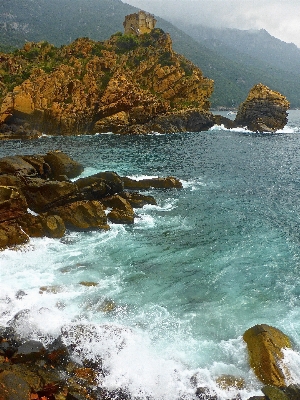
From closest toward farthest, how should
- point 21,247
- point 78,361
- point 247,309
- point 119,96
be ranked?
point 78,361 < point 247,309 < point 21,247 < point 119,96

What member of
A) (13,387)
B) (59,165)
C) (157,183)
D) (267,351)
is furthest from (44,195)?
(267,351)

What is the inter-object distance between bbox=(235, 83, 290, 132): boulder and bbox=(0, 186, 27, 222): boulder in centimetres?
11144

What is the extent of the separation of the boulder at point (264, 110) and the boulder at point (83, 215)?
106 m

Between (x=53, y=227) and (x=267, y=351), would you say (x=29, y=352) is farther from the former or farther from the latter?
(x=53, y=227)

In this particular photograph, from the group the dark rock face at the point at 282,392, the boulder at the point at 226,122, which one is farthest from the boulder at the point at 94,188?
the boulder at the point at 226,122

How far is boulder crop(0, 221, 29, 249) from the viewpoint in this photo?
26.7m

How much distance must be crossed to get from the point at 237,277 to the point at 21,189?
72.0ft

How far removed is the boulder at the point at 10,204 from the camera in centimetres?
2770

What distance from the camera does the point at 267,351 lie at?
15.8 meters

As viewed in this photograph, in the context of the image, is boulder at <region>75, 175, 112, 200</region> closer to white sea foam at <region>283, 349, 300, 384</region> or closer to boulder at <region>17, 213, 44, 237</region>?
boulder at <region>17, 213, 44, 237</region>

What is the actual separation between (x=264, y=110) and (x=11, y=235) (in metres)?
120

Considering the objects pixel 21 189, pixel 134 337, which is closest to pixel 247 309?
pixel 134 337

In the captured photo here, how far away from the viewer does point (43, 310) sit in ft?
61.6

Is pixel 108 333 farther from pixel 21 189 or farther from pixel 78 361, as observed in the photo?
pixel 21 189
